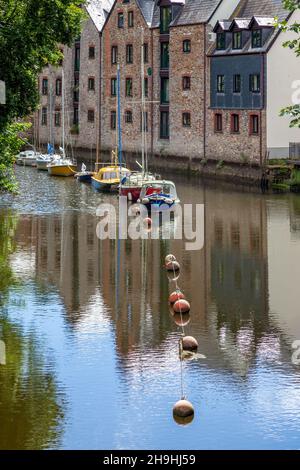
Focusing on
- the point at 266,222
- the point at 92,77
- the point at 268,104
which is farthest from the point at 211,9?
the point at 266,222

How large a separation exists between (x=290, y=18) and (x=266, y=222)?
20.8 m

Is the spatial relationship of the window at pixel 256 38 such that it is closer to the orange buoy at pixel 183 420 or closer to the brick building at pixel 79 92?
the brick building at pixel 79 92

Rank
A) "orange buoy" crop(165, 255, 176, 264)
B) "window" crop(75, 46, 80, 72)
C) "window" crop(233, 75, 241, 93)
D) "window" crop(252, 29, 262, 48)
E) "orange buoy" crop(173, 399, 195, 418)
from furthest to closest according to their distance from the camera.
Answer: "window" crop(75, 46, 80, 72)
"window" crop(233, 75, 241, 93)
"window" crop(252, 29, 262, 48)
"orange buoy" crop(165, 255, 176, 264)
"orange buoy" crop(173, 399, 195, 418)

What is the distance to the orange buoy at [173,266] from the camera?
42169 mm

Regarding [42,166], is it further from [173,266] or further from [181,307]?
[181,307]

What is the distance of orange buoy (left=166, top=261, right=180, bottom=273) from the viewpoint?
4217cm

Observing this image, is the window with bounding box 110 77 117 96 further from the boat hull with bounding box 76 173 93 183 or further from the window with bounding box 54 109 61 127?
the boat hull with bounding box 76 173 93 183

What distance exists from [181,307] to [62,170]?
48.6m

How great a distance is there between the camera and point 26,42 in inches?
1519

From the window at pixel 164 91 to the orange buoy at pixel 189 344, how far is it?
186ft

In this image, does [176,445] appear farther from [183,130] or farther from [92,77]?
[92,77]

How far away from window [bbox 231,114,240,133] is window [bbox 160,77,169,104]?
33.5 ft

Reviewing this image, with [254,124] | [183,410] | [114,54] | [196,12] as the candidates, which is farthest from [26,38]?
[114,54]

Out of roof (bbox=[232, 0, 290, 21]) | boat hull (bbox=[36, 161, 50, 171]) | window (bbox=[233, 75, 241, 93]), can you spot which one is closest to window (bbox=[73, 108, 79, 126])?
boat hull (bbox=[36, 161, 50, 171])
